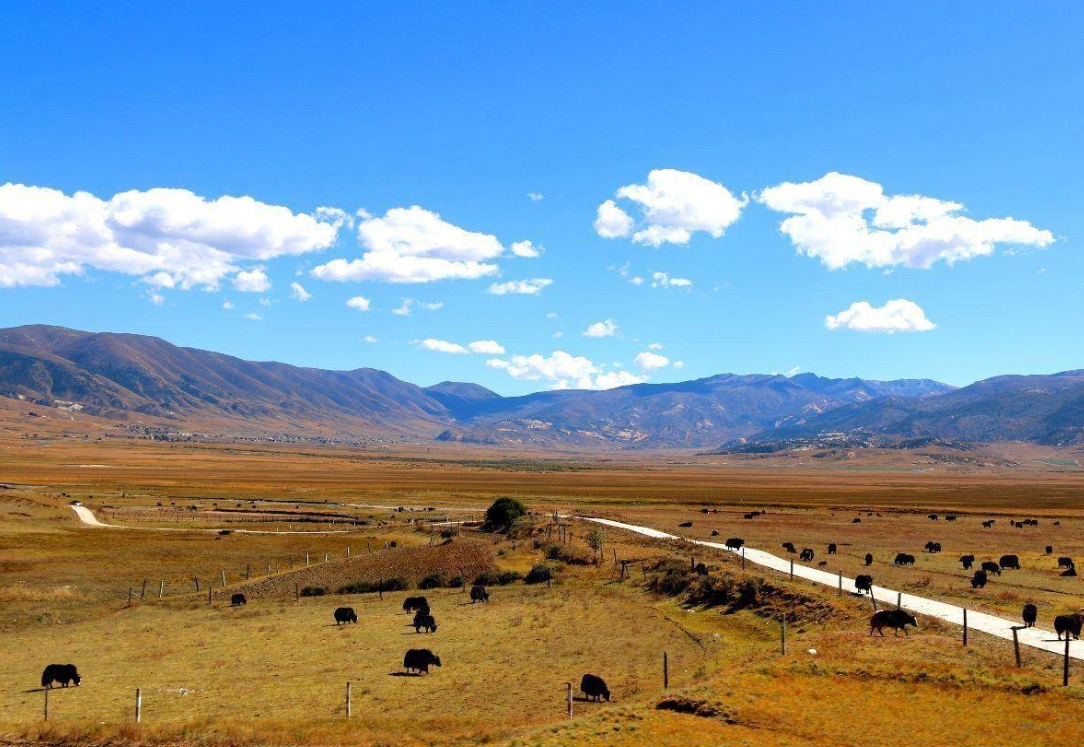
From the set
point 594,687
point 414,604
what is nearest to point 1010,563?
point 414,604

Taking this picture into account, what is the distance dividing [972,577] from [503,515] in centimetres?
4655

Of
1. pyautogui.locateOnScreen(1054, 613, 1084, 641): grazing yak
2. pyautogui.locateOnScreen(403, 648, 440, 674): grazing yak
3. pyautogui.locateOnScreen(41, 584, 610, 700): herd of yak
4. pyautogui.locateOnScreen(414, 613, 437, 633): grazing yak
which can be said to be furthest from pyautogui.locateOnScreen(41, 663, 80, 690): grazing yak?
pyautogui.locateOnScreen(1054, 613, 1084, 641): grazing yak

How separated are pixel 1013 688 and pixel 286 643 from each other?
30.0 meters

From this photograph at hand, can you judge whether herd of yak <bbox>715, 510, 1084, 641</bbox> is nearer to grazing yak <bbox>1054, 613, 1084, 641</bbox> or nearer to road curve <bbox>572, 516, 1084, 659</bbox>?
grazing yak <bbox>1054, 613, 1084, 641</bbox>

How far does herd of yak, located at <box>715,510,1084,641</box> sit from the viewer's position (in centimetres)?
2839

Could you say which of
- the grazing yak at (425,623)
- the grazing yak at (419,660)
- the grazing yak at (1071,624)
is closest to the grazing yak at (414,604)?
the grazing yak at (425,623)

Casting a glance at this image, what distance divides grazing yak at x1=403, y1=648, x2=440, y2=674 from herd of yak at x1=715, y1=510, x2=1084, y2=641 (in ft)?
57.1

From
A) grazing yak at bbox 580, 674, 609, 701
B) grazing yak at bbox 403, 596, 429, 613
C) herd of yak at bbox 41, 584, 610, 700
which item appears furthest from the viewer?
grazing yak at bbox 403, 596, 429, 613

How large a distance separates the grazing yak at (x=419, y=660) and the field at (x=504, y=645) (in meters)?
0.88

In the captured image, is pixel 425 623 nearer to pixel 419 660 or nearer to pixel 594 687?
pixel 419 660

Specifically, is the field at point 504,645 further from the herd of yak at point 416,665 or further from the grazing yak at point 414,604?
the grazing yak at point 414,604

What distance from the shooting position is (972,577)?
47.4 metres

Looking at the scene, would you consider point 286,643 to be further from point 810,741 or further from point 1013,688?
point 1013,688

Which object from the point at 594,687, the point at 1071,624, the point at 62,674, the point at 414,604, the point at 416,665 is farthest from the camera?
the point at 414,604
